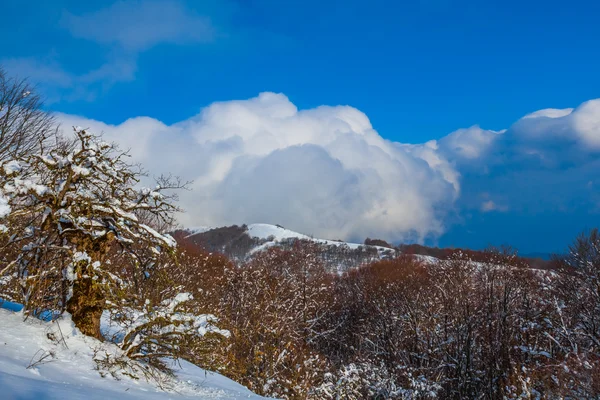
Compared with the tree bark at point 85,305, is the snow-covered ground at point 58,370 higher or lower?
lower

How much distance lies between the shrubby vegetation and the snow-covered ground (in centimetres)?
42

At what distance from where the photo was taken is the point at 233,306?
31.3 m

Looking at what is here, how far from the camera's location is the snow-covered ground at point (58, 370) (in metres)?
5.35

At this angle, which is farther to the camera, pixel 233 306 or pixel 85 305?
pixel 233 306

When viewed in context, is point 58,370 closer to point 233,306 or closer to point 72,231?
point 72,231

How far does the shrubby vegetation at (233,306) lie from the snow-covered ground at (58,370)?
0.42 m

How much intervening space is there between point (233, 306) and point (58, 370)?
24920 millimetres

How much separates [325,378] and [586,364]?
1165 centimetres

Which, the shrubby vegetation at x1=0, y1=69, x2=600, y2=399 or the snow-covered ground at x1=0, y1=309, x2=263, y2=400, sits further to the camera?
the shrubby vegetation at x1=0, y1=69, x2=600, y2=399

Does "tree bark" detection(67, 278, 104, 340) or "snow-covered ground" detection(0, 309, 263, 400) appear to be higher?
"tree bark" detection(67, 278, 104, 340)

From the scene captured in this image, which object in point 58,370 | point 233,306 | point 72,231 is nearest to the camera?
point 58,370

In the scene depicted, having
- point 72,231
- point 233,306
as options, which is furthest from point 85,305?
point 233,306

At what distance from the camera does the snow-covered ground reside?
211 inches

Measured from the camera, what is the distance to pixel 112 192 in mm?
9461
